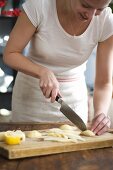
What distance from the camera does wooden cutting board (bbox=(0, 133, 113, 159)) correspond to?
122 cm

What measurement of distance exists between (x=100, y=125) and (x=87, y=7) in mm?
448

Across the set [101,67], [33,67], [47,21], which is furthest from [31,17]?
[101,67]

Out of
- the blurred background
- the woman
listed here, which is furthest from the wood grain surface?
the blurred background

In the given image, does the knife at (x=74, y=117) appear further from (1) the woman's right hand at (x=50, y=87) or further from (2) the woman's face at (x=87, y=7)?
(2) the woman's face at (x=87, y=7)

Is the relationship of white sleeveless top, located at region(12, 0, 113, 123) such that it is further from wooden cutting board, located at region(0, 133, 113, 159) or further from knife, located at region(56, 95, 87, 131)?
wooden cutting board, located at region(0, 133, 113, 159)

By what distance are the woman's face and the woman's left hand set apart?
1.28ft

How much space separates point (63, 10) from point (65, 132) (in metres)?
0.51

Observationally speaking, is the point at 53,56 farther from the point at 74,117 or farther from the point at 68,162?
the point at 68,162

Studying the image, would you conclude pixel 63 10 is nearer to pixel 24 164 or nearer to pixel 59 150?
pixel 59 150

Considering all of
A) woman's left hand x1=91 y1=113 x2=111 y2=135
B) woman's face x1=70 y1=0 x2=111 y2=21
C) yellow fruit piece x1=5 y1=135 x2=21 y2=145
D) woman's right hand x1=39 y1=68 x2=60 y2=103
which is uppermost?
woman's face x1=70 y1=0 x2=111 y2=21

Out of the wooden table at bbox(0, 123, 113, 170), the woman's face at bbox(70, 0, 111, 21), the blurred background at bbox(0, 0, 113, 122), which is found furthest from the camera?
the blurred background at bbox(0, 0, 113, 122)

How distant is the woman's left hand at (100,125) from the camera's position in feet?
4.98

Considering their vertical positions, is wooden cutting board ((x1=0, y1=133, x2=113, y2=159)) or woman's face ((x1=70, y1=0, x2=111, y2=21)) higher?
woman's face ((x1=70, y1=0, x2=111, y2=21))

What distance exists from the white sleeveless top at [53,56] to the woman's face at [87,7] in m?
0.14
